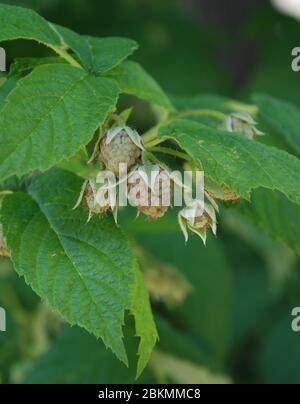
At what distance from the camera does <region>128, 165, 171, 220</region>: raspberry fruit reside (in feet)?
4.12

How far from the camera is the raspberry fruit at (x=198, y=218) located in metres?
1.33

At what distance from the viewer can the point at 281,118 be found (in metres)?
1.90

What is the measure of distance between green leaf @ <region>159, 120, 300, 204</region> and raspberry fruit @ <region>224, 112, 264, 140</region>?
0.47ft

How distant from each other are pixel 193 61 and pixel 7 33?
116 inches

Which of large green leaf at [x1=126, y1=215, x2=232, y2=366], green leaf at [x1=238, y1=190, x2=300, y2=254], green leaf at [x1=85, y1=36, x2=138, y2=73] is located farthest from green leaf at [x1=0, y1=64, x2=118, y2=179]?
large green leaf at [x1=126, y1=215, x2=232, y2=366]

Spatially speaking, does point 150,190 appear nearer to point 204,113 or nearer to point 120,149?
point 120,149

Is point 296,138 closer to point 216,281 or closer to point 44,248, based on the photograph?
point 44,248

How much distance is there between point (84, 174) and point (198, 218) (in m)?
0.26

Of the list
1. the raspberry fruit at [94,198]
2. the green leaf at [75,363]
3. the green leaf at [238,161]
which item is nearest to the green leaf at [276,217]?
the green leaf at [238,161]

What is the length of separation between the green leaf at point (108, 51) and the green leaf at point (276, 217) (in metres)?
0.38

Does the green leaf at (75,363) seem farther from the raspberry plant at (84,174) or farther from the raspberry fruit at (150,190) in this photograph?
the raspberry fruit at (150,190)

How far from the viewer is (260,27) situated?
157 inches
